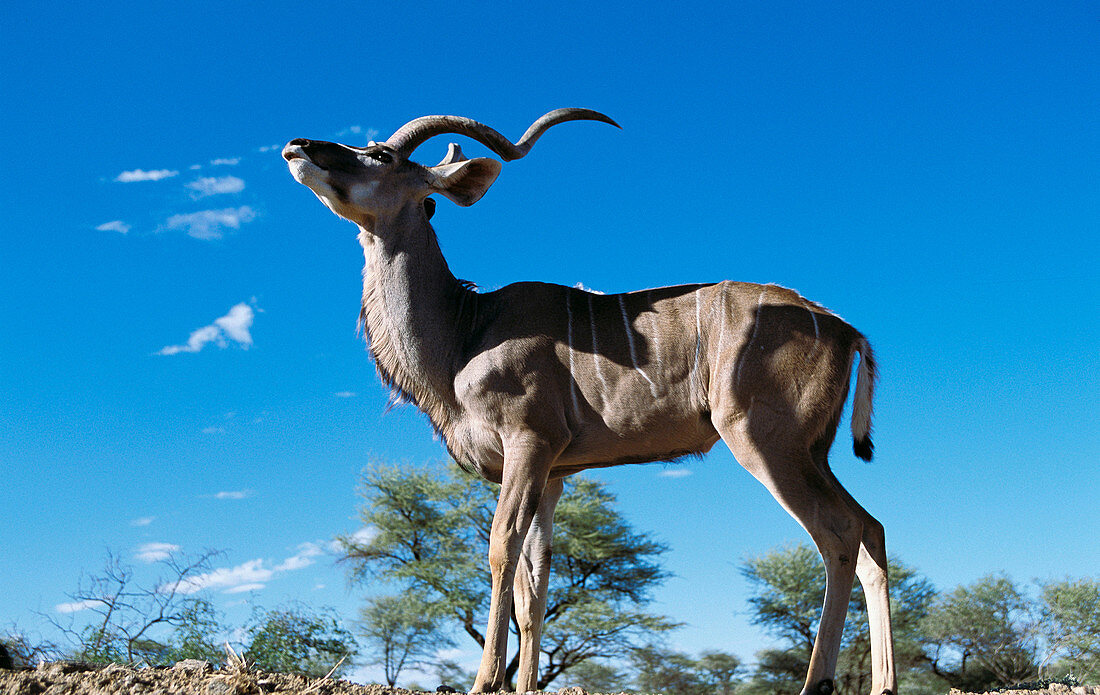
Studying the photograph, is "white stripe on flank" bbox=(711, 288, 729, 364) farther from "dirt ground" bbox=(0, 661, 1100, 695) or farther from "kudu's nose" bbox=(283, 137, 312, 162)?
"kudu's nose" bbox=(283, 137, 312, 162)

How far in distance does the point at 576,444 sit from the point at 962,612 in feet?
63.5

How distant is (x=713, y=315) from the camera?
6.93 m

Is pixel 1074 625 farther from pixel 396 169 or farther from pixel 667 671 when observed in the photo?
pixel 396 169

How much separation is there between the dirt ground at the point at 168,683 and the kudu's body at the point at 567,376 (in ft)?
3.41

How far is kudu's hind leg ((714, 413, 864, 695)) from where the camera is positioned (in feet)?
19.3

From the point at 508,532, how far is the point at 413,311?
2.03 metres

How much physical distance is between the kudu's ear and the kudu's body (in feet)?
0.04

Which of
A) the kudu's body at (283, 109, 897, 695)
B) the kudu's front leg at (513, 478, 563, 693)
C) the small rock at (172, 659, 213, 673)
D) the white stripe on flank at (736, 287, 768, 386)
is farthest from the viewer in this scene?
the kudu's front leg at (513, 478, 563, 693)

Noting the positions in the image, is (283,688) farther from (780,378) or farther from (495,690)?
(780,378)

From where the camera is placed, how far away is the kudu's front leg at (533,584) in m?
6.98

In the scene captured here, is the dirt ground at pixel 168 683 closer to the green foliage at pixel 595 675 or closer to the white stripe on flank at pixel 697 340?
the white stripe on flank at pixel 697 340

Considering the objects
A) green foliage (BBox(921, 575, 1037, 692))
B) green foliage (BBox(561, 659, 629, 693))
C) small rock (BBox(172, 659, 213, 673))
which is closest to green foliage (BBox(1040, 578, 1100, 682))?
green foliage (BBox(921, 575, 1037, 692))

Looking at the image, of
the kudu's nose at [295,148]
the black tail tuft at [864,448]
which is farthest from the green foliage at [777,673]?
the kudu's nose at [295,148]

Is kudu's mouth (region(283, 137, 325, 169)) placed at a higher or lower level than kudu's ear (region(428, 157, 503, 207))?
lower
